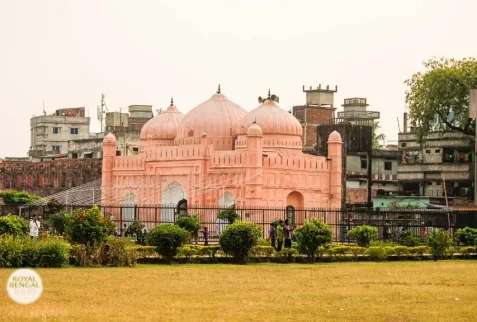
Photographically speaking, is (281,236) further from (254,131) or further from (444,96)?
(444,96)

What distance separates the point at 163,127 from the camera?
5375 cm

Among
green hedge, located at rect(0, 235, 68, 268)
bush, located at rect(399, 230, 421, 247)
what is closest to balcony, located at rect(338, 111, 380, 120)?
bush, located at rect(399, 230, 421, 247)

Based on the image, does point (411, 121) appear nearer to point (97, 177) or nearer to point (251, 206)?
Result: point (251, 206)

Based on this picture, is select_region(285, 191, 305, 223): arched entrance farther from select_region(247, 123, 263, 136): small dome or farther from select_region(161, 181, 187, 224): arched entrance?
select_region(161, 181, 187, 224): arched entrance

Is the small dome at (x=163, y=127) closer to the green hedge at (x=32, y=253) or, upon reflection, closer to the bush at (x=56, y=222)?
the bush at (x=56, y=222)

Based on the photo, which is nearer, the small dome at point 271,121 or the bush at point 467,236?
the bush at point 467,236

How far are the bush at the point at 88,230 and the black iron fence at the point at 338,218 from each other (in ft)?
25.1

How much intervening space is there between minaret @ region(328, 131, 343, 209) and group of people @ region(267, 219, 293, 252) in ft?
53.8

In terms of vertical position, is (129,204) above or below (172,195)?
below

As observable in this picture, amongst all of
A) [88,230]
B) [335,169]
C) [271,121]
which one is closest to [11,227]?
[88,230]

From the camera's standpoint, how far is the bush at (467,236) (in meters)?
33.5

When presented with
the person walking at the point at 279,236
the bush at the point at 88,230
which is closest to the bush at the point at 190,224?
the person walking at the point at 279,236

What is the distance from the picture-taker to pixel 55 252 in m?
24.7

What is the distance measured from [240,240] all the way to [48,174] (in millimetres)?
40354
